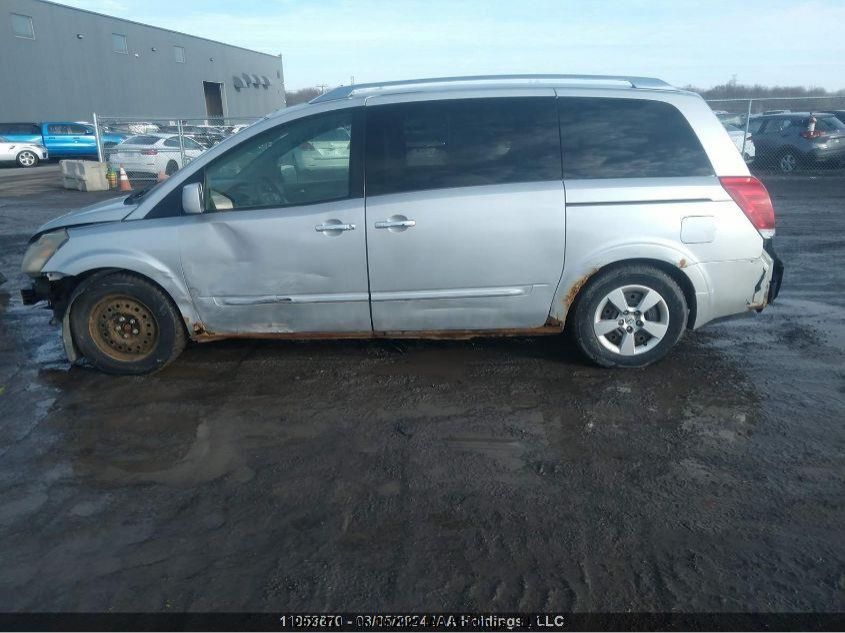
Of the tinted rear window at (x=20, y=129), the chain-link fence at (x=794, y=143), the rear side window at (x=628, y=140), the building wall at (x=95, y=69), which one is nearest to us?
the rear side window at (x=628, y=140)

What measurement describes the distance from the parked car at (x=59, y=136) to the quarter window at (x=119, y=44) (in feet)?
46.4

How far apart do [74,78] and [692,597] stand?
1713 inches

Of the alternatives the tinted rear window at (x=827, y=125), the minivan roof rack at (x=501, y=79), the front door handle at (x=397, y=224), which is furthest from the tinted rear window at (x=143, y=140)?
the tinted rear window at (x=827, y=125)

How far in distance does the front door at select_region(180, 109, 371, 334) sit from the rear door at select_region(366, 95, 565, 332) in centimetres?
17

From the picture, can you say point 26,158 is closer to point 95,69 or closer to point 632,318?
point 95,69

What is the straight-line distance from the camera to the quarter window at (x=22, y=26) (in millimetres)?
34000

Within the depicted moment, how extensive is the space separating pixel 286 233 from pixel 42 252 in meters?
1.86

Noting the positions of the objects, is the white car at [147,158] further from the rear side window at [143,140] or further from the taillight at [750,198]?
the taillight at [750,198]

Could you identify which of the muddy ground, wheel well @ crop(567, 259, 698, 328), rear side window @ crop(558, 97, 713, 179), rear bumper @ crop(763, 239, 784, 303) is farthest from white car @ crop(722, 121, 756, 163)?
wheel well @ crop(567, 259, 698, 328)

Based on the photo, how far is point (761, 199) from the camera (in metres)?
4.67

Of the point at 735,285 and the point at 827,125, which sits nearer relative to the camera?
the point at 735,285

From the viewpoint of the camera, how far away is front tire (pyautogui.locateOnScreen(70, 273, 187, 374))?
15.9 ft

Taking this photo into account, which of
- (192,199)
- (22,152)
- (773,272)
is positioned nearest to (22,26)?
(22,152)

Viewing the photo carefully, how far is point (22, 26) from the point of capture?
34562 millimetres
